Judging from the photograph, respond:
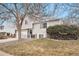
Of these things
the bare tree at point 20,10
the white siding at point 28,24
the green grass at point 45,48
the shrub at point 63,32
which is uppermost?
the bare tree at point 20,10

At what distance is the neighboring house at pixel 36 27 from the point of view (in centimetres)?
263

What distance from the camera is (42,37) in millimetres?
2631

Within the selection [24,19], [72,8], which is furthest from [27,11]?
[72,8]

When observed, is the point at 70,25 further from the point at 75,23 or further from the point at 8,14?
the point at 8,14

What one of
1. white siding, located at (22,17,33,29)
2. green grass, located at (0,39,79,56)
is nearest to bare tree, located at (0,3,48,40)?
white siding, located at (22,17,33,29)

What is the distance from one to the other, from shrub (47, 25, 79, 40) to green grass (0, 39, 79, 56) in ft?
0.18

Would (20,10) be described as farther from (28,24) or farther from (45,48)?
(45,48)

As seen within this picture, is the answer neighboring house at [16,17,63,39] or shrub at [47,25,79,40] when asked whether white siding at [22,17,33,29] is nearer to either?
neighboring house at [16,17,63,39]

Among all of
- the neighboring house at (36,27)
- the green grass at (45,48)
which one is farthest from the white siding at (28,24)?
the green grass at (45,48)

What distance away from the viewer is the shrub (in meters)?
2.63

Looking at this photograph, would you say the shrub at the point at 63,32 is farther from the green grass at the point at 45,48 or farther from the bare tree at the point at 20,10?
the bare tree at the point at 20,10

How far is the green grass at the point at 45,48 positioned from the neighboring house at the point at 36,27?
3.1 inches

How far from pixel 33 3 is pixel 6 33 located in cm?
45

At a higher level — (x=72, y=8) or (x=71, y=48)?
(x=72, y=8)
